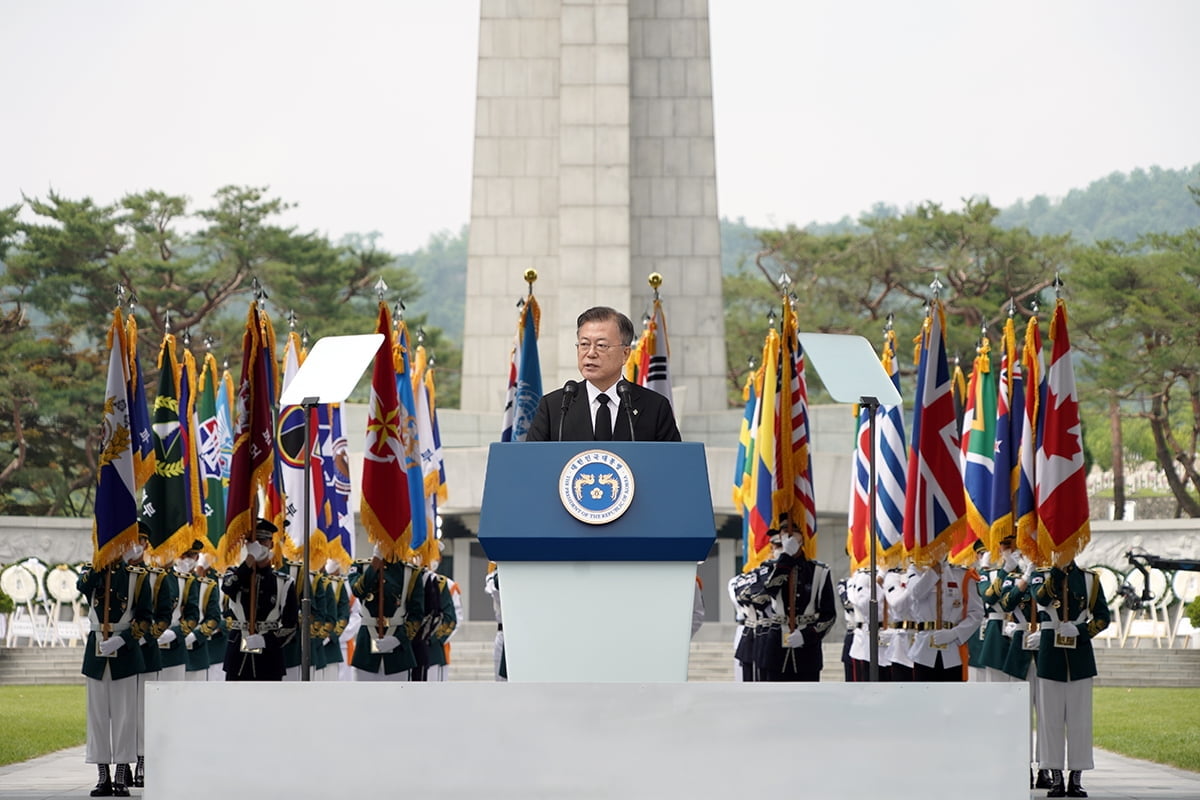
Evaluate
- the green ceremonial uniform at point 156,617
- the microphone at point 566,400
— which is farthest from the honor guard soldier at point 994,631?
the microphone at point 566,400

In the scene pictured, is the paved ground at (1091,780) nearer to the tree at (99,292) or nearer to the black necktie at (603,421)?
the black necktie at (603,421)

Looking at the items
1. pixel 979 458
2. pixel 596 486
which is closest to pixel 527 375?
pixel 979 458

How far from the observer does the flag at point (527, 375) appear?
1402 cm

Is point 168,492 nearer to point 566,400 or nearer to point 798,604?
point 798,604

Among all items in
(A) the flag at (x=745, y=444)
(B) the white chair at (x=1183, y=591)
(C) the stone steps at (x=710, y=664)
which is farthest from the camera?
Result: (B) the white chair at (x=1183, y=591)

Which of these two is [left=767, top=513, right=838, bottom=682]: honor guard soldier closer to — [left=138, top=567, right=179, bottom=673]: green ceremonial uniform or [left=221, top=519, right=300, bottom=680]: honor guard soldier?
[left=221, top=519, right=300, bottom=680]: honor guard soldier

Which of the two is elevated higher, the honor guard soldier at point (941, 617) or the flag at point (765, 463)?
the flag at point (765, 463)

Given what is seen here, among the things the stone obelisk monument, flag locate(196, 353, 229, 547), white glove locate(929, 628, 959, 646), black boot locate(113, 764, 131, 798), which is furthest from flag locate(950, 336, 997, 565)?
the stone obelisk monument

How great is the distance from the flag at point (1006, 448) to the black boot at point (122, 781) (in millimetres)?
7436

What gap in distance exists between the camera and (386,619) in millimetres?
13719

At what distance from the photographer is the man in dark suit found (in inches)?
254

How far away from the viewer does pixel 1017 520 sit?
13.0m

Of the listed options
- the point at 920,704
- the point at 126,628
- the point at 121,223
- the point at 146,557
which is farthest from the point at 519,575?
the point at 121,223

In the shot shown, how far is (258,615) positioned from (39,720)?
296 inches
